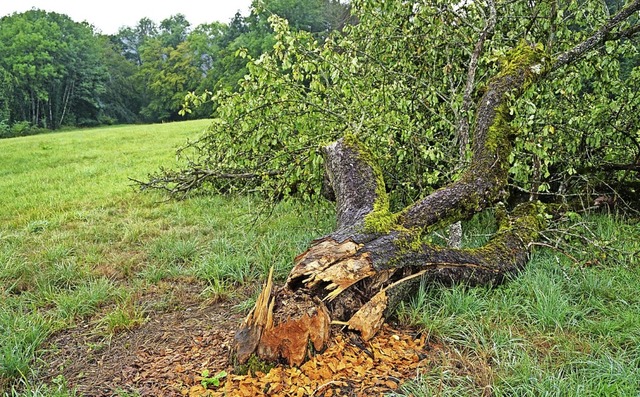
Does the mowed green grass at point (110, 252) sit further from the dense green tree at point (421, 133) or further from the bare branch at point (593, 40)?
the bare branch at point (593, 40)

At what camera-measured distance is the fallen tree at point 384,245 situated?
2.36 metres

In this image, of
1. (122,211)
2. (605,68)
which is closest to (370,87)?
(605,68)

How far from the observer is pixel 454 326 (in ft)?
8.79

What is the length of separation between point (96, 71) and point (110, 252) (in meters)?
54.2

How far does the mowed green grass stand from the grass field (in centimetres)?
1

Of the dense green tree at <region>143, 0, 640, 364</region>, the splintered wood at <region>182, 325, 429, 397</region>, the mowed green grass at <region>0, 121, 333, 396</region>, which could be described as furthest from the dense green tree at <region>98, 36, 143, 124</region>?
the splintered wood at <region>182, 325, 429, 397</region>

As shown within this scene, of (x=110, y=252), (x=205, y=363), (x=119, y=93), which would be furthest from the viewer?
(x=119, y=93)

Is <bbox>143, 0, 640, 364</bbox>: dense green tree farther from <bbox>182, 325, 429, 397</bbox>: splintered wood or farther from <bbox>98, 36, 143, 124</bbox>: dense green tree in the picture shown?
<bbox>98, 36, 143, 124</bbox>: dense green tree

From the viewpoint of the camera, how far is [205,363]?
2430 millimetres

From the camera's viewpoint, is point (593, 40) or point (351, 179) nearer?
point (351, 179)

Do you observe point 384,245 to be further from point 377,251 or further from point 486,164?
point 486,164

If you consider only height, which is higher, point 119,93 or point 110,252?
point 119,93

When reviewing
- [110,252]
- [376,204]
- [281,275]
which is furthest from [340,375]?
[110,252]

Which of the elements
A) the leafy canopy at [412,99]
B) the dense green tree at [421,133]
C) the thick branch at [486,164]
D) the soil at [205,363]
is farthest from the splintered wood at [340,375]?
the leafy canopy at [412,99]
